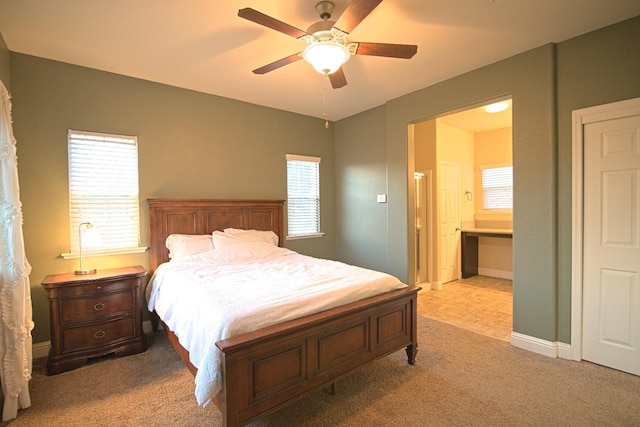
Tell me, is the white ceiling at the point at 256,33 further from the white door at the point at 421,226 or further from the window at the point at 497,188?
the window at the point at 497,188

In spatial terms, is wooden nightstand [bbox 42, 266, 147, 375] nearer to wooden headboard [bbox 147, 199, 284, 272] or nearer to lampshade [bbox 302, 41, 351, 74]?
wooden headboard [bbox 147, 199, 284, 272]

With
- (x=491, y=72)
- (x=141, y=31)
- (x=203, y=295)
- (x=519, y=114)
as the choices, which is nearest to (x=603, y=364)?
(x=519, y=114)

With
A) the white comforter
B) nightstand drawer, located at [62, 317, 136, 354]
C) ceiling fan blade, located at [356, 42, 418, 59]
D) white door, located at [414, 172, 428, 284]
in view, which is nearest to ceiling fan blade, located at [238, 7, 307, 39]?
ceiling fan blade, located at [356, 42, 418, 59]

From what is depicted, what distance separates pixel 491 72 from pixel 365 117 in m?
1.89

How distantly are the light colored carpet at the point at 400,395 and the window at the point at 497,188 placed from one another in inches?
141

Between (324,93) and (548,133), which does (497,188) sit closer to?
(548,133)

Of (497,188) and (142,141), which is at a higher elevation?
(142,141)

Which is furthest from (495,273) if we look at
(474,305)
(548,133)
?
(548,133)

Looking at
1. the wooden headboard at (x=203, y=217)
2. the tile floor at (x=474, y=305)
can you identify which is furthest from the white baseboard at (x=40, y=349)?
the tile floor at (x=474, y=305)

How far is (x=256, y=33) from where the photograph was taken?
8.21 feet

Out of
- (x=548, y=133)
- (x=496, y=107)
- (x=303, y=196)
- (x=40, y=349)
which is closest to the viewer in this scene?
(x=548, y=133)

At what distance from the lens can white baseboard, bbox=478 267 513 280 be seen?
17.9ft

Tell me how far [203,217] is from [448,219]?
3.99 meters

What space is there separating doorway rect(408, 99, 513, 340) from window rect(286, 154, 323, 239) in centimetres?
158
